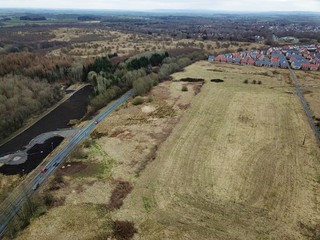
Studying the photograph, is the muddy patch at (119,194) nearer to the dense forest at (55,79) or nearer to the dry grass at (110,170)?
the dry grass at (110,170)

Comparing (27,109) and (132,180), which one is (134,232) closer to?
(132,180)

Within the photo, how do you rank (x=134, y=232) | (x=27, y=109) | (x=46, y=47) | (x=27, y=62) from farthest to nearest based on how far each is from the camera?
(x=46, y=47)
(x=27, y=62)
(x=27, y=109)
(x=134, y=232)

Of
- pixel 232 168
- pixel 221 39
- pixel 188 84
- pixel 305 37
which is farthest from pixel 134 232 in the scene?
pixel 305 37

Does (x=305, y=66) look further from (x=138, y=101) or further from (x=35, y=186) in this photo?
(x=35, y=186)

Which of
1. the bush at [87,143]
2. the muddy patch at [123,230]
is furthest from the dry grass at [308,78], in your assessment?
the muddy patch at [123,230]

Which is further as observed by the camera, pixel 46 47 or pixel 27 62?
pixel 46 47

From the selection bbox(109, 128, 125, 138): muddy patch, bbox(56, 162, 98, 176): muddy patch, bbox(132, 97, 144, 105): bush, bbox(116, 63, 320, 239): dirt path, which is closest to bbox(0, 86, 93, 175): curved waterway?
bbox(56, 162, 98, 176): muddy patch
